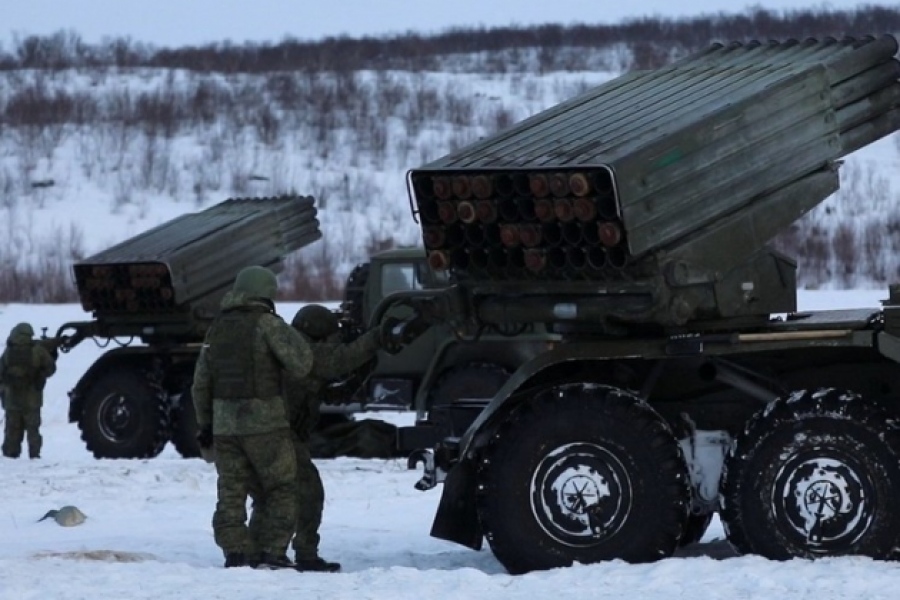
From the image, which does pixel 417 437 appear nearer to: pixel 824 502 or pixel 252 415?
pixel 252 415

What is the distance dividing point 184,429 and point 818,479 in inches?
425

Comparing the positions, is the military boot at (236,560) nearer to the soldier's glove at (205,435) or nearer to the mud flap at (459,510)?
the soldier's glove at (205,435)

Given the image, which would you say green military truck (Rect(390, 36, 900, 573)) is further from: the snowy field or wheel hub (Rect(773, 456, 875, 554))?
the snowy field

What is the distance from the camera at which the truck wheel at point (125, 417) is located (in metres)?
18.1

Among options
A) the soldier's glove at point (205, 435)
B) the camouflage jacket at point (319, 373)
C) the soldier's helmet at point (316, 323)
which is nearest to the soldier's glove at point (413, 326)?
the camouflage jacket at point (319, 373)

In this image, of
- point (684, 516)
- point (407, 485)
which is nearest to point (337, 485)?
point (407, 485)

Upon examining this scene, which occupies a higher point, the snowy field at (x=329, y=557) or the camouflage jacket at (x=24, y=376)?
the camouflage jacket at (x=24, y=376)

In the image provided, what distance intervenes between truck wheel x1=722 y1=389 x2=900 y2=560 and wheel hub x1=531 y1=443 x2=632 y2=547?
0.55 meters

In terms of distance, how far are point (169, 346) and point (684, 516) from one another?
10.5 metres

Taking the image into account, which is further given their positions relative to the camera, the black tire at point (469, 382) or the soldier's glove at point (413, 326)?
the black tire at point (469, 382)

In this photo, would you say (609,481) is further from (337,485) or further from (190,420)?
(190,420)

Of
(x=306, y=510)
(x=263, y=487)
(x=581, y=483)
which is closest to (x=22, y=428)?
(x=306, y=510)

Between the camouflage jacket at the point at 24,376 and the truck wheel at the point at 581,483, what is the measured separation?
445 inches

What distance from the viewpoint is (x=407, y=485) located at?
1388 centimetres
